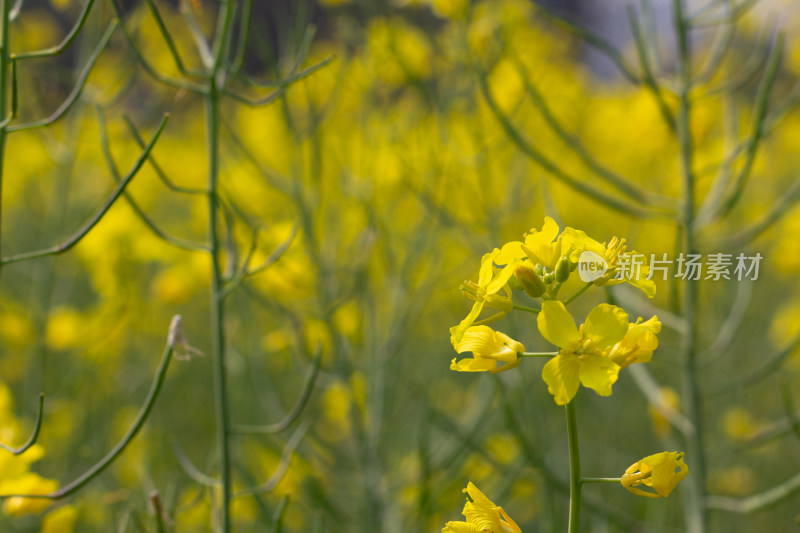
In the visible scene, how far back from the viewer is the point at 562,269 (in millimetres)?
633

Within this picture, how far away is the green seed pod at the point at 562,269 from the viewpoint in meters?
0.63

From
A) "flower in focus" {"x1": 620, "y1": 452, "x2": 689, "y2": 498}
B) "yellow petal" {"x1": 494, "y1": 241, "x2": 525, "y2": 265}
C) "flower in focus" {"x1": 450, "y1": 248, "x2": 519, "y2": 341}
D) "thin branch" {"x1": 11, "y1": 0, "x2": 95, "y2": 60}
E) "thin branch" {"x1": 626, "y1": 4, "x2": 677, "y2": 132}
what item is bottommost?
"flower in focus" {"x1": 620, "y1": 452, "x2": 689, "y2": 498}

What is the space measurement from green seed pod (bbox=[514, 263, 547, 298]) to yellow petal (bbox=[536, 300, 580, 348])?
4cm

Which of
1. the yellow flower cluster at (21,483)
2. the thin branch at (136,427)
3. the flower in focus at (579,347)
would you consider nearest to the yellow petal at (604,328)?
the flower in focus at (579,347)

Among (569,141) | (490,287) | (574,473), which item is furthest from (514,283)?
(569,141)

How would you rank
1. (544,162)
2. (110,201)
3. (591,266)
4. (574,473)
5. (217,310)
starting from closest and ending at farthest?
1. (574,473)
2. (591,266)
3. (110,201)
4. (217,310)
5. (544,162)

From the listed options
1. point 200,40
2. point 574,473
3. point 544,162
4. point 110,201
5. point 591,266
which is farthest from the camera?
point 544,162

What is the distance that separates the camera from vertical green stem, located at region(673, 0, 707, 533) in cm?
121

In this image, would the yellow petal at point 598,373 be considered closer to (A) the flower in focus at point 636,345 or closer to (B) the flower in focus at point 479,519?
(A) the flower in focus at point 636,345

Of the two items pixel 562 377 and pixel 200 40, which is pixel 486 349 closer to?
pixel 562 377

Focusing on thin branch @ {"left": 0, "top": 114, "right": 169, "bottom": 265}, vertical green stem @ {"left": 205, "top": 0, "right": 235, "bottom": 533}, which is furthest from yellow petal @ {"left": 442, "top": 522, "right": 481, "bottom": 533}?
thin branch @ {"left": 0, "top": 114, "right": 169, "bottom": 265}

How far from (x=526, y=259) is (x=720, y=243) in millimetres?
858

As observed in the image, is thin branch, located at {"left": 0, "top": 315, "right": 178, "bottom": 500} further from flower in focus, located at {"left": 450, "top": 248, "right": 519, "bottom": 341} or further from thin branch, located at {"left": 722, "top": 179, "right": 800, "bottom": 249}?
thin branch, located at {"left": 722, "top": 179, "right": 800, "bottom": 249}

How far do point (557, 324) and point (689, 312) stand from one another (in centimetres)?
73
